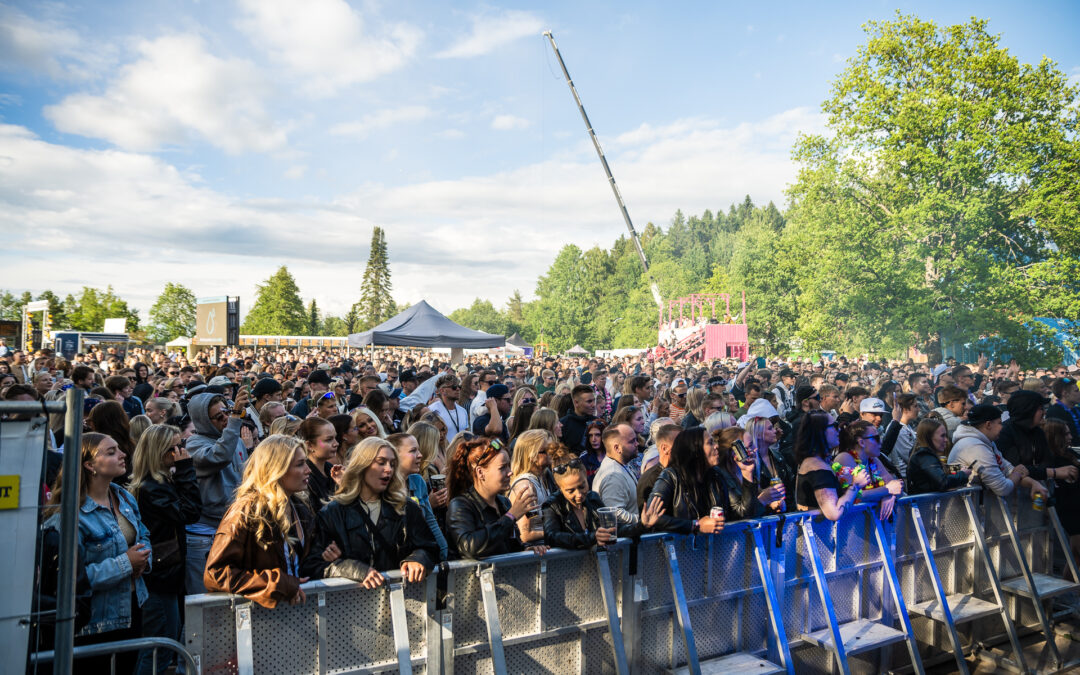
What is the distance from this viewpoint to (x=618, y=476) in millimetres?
4703

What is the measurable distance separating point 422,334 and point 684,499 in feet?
50.9

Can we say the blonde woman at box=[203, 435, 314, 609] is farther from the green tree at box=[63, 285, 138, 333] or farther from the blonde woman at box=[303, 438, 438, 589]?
the green tree at box=[63, 285, 138, 333]

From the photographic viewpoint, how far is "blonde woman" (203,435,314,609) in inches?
118

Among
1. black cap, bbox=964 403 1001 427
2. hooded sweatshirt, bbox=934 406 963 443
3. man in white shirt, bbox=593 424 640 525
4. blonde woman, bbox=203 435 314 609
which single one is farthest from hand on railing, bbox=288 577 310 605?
hooded sweatshirt, bbox=934 406 963 443

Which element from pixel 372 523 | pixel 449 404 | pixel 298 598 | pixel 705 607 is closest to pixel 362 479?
pixel 372 523

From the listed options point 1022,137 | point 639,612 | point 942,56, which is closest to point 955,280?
point 1022,137

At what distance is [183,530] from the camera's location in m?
4.25

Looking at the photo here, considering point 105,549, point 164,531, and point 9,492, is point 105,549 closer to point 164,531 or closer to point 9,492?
point 164,531

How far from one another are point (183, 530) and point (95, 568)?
107 centimetres

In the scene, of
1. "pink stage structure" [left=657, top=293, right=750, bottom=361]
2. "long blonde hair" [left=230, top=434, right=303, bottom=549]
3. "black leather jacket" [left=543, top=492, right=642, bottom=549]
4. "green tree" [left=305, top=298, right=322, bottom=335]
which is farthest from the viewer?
"green tree" [left=305, top=298, right=322, bottom=335]

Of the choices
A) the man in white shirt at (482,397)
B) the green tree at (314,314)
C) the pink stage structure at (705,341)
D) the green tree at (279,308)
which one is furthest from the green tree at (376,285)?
the man in white shirt at (482,397)

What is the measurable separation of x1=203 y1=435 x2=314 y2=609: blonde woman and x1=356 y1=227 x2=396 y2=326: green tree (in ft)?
341

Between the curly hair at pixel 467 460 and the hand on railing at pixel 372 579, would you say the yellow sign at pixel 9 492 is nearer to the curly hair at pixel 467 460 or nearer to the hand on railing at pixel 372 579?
the hand on railing at pixel 372 579

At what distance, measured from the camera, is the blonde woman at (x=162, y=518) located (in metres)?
4.04
